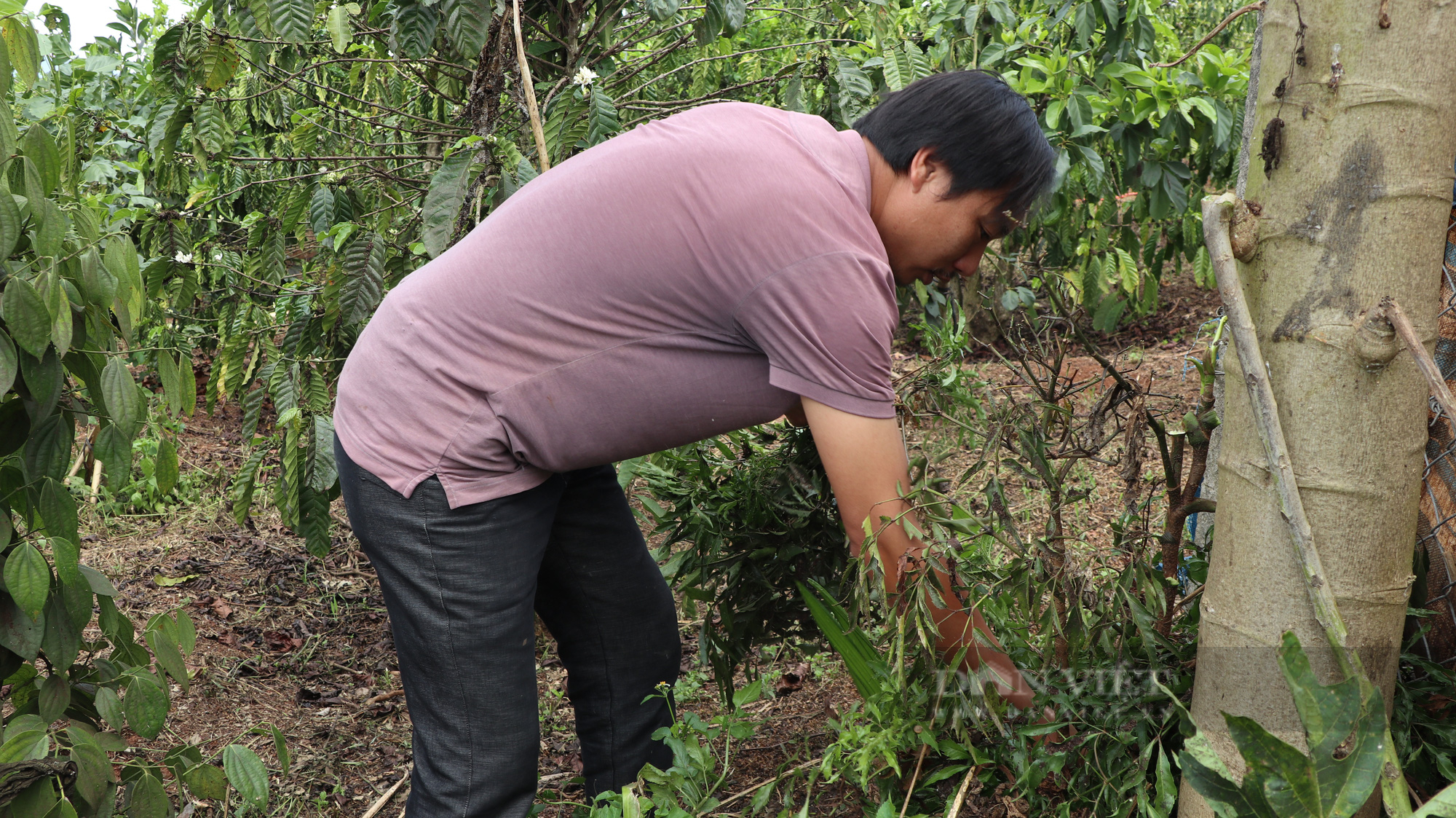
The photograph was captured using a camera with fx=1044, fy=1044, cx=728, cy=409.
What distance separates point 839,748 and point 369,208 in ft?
7.17

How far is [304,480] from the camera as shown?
250 cm

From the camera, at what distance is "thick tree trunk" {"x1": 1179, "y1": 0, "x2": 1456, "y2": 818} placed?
3.51 ft

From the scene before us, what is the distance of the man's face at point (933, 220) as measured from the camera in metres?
1.45

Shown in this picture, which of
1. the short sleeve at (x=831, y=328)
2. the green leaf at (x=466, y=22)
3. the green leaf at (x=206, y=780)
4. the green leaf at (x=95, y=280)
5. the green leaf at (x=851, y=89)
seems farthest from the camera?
the green leaf at (x=851, y=89)

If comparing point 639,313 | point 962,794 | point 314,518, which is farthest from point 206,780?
point 962,794

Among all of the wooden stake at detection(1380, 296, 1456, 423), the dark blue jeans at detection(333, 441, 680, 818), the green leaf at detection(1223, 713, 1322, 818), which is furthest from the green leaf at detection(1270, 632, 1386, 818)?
the dark blue jeans at detection(333, 441, 680, 818)

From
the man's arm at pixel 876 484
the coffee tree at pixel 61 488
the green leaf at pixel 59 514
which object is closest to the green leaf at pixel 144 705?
the coffee tree at pixel 61 488

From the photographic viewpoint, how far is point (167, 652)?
178cm

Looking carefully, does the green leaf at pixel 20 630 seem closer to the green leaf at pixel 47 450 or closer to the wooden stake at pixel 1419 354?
the green leaf at pixel 47 450

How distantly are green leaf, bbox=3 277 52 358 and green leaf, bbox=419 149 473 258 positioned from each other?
76 centimetres

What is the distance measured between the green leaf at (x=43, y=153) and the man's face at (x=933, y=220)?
1.31 meters

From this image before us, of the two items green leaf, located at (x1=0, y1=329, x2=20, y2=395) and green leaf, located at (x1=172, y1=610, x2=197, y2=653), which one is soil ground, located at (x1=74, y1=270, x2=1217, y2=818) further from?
green leaf, located at (x1=0, y1=329, x2=20, y2=395)

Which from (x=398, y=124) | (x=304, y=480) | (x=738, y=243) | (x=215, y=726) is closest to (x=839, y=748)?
(x=738, y=243)

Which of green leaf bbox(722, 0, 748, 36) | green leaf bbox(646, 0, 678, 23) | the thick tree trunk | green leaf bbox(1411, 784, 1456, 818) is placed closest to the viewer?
green leaf bbox(1411, 784, 1456, 818)
